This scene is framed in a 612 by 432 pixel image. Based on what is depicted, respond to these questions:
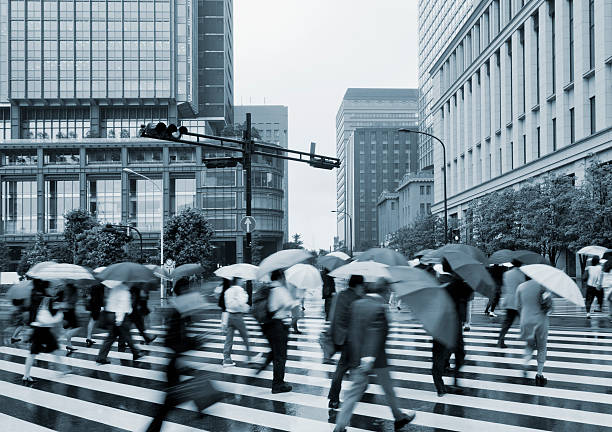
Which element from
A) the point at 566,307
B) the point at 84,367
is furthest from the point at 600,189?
the point at 84,367

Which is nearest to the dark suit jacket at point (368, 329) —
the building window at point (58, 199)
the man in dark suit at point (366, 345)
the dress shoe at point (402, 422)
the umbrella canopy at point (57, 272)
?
the man in dark suit at point (366, 345)

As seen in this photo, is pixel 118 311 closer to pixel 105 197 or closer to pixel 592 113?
pixel 592 113

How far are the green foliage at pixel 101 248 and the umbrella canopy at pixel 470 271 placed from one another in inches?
1778

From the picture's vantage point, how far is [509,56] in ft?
168

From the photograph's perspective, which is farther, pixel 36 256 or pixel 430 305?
pixel 36 256

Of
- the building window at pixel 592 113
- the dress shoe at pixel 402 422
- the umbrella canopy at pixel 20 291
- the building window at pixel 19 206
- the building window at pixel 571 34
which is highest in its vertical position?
the building window at pixel 571 34

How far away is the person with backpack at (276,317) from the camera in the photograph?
28.6ft

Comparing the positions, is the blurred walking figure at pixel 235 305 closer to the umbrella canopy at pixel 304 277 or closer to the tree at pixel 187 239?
the umbrella canopy at pixel 304 277

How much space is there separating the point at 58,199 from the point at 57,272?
3114 inches

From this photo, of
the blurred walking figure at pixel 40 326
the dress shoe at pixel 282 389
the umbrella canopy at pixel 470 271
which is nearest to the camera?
the umbrella canopy at pixel 470 271

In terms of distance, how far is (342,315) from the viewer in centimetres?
721

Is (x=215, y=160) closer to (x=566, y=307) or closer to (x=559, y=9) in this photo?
(x=566, y=307)

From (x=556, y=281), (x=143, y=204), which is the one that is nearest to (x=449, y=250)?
(x=556, y=281)

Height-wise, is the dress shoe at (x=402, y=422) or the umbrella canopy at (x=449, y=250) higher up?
the umbrella canopy at (x=449, y=250)
